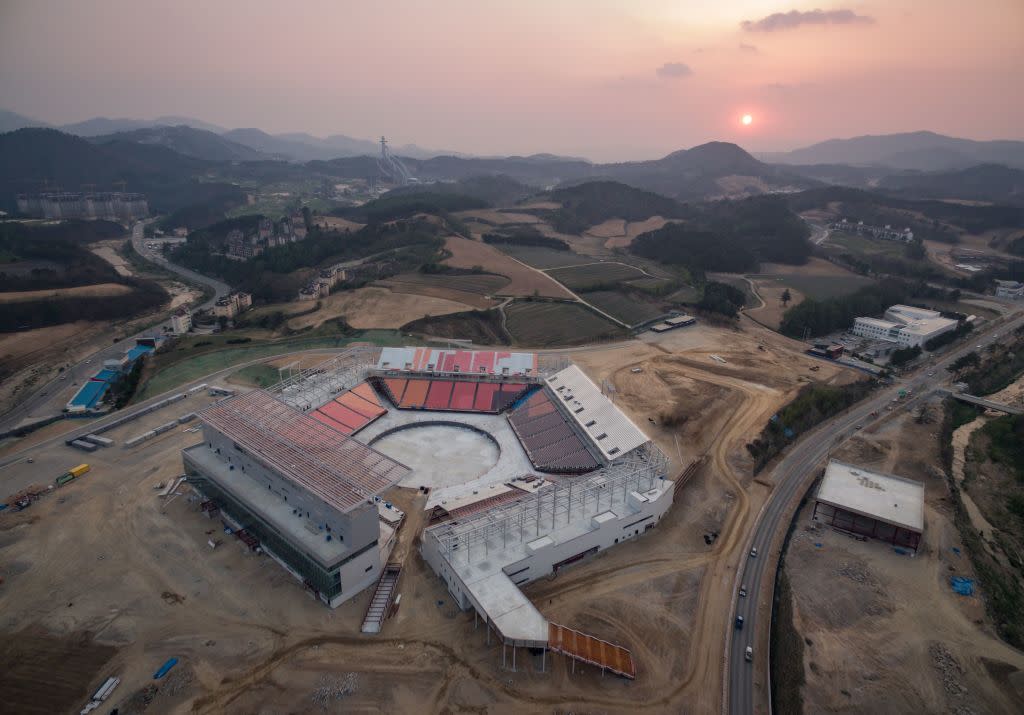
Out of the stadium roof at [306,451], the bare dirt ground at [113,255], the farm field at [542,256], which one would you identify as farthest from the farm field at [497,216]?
the stadium roof at [306,451]

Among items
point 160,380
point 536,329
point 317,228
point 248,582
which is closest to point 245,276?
point 317,228

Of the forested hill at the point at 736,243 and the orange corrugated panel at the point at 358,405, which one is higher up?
the forested hill at the point at 736,243

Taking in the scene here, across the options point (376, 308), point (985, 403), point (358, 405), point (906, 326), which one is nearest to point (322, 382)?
point (358, 405)

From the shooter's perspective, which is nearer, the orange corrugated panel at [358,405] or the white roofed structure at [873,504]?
the white roofed structure at [873,504]

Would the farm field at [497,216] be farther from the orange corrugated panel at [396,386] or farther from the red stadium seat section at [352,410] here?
the red stadium seat section at [352,410]

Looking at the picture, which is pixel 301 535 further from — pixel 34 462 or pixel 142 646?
pixel 34 462

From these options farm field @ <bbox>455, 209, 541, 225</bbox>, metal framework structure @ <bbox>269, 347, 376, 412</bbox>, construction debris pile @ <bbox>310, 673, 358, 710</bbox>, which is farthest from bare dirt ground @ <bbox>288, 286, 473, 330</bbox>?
farm field @ <bbox>455, 209, 541, 225</bbox>

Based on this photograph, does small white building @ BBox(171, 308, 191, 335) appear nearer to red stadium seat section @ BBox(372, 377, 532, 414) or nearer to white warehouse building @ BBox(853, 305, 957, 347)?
red stadium seat section @ BBox(372, 377, 532, 414)
